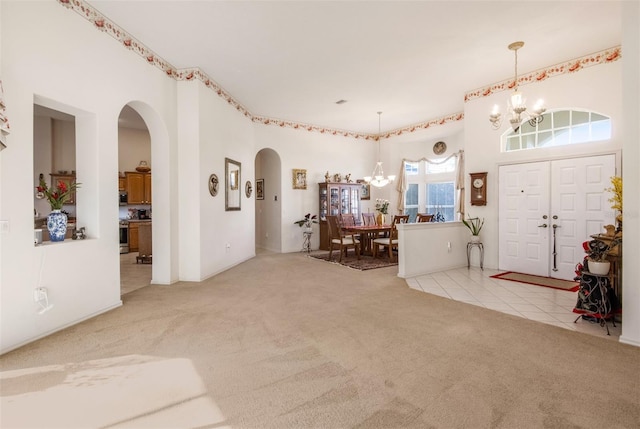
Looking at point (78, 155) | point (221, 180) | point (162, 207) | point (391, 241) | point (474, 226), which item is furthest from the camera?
point (391, 241)

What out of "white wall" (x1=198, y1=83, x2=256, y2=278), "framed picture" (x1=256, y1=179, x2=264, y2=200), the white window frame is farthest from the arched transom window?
"framed picture" (x1=256, y1=179, x2=264, y2=200)

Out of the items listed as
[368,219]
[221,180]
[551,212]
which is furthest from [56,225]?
[551,212]

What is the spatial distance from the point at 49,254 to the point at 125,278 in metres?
2.45

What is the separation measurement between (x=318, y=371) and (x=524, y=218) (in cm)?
467

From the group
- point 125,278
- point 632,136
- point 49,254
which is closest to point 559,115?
point 632,136

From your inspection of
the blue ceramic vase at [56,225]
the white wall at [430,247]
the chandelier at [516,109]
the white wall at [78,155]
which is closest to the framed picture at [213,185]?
the white wall at [78,155]

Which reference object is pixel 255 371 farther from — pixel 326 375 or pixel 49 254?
pixel 49 254

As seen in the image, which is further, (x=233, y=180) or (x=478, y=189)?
(x=233, y=180)

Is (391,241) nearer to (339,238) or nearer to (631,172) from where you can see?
(339,238)

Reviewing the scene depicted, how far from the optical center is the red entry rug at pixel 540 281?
4.47 m

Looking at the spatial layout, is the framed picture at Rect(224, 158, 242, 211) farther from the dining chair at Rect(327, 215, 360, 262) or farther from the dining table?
the dining table

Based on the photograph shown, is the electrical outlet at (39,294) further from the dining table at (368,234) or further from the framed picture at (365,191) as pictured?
the framed picture at (365,191)

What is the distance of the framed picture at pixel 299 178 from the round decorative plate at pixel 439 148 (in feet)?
11.1

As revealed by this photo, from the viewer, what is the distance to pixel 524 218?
5.30 meters
